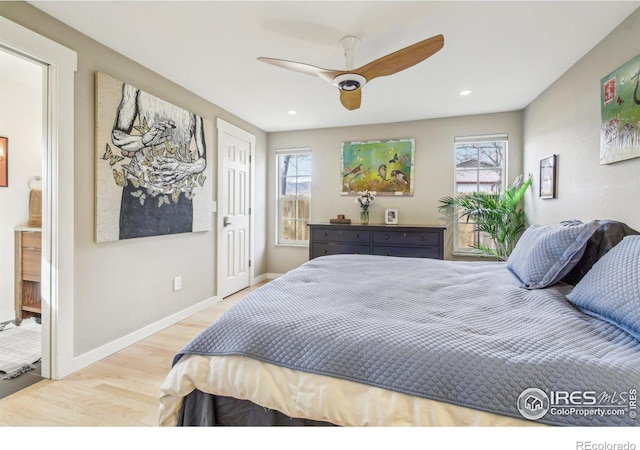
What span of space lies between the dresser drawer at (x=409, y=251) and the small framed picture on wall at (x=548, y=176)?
1.17m

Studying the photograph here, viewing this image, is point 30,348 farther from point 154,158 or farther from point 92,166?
point 154,158

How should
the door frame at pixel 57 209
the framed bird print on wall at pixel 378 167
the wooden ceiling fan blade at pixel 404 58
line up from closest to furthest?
the wooden ceiling fan blade at pixel 404 58, the door frame at pixel 57 209, the framed bird print on wall at pixel 378 167

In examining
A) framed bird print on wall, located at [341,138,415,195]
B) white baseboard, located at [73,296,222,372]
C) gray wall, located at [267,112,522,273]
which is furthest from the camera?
framed bird print on wall, located at [341,138,415,195]

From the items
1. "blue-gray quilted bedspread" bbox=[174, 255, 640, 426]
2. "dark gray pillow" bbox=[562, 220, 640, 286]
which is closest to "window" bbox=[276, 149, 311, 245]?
"blue-gray quilted bedspread" bbox=[174, 255, 640, 426]

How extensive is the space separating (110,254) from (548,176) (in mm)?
3901

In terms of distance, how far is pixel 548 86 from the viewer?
111 inches

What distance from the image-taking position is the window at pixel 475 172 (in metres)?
3.73

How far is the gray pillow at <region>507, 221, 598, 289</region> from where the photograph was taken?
1511mm

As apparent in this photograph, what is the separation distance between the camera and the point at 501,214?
11.1 feet

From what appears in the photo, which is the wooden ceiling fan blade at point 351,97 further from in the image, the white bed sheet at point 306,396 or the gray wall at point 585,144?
the white bed sheet at point 306,396

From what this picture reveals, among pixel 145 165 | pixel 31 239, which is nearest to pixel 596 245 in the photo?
pixel 145 165

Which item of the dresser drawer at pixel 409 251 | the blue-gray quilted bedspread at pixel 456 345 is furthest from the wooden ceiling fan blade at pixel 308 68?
the dresser drawer at pixel 409 251

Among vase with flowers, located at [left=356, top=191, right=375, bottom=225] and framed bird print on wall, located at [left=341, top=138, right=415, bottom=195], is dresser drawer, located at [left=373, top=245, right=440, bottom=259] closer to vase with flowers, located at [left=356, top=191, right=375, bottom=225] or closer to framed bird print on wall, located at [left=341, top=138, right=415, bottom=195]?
vase with flowers, located at [left=356, top=191, right=375, bottom=225]

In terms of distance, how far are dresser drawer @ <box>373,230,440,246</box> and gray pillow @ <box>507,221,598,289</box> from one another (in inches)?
67.9
